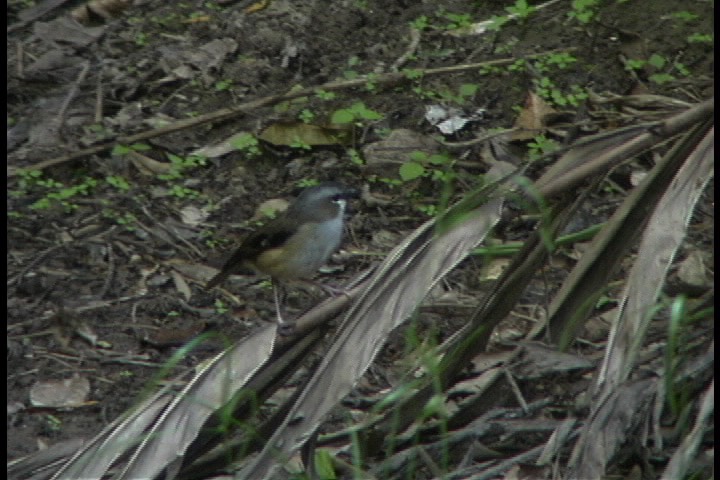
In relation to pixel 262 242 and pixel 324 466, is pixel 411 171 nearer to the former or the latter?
pixel 262 242

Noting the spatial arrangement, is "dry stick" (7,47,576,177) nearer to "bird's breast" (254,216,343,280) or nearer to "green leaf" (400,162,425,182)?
"green leaf" (400,162,425,182)

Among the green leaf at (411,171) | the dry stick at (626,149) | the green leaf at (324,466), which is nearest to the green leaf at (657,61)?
the green leaf at (411,171)

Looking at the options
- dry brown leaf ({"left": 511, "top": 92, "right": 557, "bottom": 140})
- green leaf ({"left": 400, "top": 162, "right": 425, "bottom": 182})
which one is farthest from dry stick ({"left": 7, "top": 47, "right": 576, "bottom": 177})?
green leaf ({"left": 400, "top": 162, "right": 425, "bottom": 182})

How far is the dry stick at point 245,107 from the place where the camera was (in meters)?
7.03

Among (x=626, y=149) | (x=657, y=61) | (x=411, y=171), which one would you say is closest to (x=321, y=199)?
(x=411, y=171)

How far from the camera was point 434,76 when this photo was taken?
734cm

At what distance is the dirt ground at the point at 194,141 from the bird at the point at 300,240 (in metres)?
0.59

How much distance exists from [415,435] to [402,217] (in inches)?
97.9

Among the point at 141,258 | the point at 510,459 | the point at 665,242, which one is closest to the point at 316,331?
the point at 510,459

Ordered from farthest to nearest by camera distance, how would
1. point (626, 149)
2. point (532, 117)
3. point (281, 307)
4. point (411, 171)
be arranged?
1. point (532, 117)
2. point (411, 171)
3. point (281, 307)
4. point (626, 149)

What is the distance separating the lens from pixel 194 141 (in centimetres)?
717

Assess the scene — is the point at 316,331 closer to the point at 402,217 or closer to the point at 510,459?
the point at 510,459

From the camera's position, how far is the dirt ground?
5902mm

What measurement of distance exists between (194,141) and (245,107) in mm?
340
